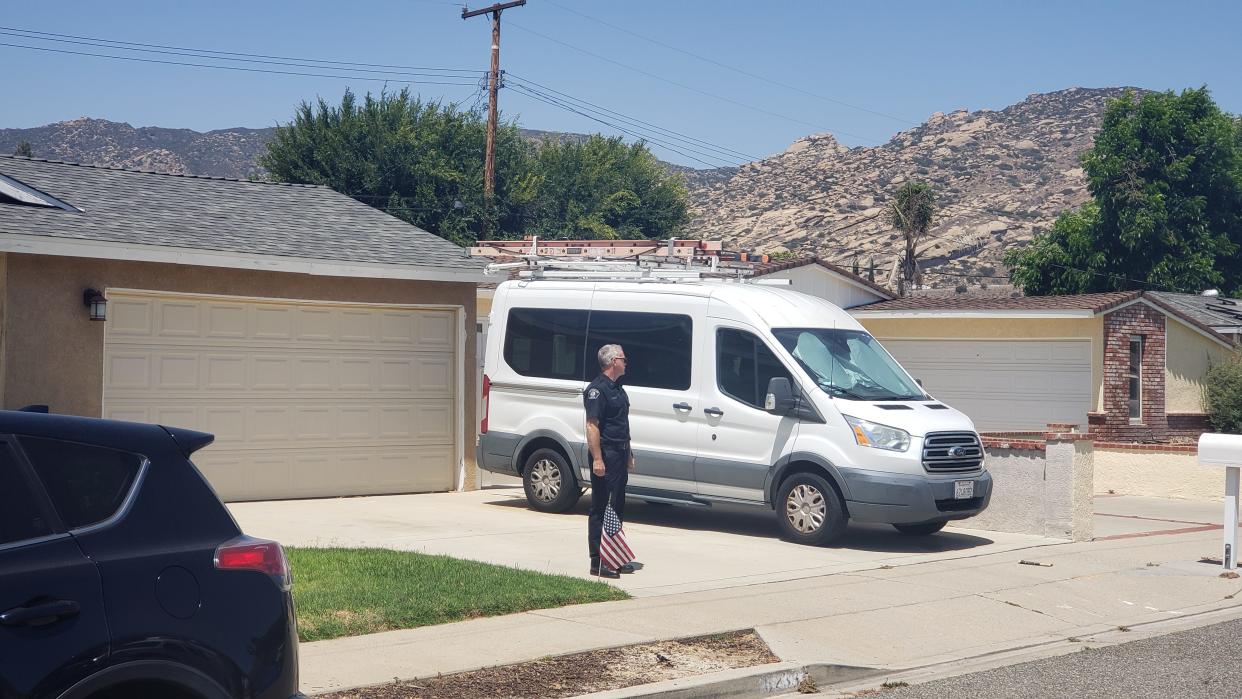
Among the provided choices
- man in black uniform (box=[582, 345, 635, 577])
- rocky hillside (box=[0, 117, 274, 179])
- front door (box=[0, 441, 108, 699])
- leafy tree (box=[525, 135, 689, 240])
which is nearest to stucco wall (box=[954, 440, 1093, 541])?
man in black uniform (box=[582, 345, 635, 577])

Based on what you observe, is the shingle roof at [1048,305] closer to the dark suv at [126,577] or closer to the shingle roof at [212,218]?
the shingle roof at [212,218]

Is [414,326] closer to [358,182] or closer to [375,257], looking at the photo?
[375,257]

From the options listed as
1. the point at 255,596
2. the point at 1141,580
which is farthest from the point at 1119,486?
the point at 255,596

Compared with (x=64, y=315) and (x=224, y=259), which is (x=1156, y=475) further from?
(x=64, y=315)

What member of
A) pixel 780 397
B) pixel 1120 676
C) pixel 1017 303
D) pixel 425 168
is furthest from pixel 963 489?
pixel 425 168

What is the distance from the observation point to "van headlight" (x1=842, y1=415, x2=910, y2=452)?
39.7 feet

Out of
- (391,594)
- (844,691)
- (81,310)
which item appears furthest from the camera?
(81,310)

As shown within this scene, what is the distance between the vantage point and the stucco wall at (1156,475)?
1912 centimetres

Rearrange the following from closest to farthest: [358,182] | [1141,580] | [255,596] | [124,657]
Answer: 1. [124,657]
2. [255,596]
3. [1141,580]
4. [358,182]

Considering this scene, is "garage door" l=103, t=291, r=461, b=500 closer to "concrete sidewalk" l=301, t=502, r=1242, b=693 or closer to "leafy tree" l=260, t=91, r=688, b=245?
"concrete sidewalk" l=301, t=502, r=1242, b=693

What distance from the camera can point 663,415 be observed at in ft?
44.4

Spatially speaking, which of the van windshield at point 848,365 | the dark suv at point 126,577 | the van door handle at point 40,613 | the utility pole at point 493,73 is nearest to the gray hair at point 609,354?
the van windshield at point 848,365

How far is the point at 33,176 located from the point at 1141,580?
1297cm

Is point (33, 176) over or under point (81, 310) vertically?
over
